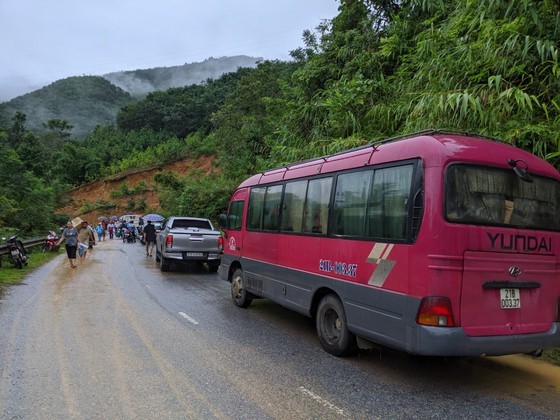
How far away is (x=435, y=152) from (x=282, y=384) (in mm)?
2958

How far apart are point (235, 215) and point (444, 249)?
239 inches

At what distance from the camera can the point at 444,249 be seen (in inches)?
175

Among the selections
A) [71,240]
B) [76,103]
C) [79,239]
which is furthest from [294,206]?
[76,103]

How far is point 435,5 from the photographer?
1248 cm

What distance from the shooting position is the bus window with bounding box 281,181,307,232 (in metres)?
7.18

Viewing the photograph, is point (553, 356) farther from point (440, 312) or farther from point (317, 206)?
point (317, 206)

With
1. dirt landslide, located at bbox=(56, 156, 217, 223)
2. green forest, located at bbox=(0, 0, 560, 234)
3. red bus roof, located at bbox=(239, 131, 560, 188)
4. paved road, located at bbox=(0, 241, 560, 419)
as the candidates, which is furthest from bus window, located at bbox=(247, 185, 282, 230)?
dirt landslide, located at bbox=(56, 156, 217, 223)

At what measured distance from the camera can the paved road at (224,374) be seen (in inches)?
167

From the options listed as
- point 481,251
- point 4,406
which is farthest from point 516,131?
point 4,406

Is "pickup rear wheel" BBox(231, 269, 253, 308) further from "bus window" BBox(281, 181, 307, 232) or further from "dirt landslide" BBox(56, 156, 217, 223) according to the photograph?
"dirt landslide" BBox(56, 156, 217, 223)

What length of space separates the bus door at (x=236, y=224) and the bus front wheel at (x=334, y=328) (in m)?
3.37

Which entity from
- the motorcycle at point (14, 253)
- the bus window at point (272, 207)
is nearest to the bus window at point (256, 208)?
the bus window at point (272, 207)

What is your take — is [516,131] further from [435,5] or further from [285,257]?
[435,5]

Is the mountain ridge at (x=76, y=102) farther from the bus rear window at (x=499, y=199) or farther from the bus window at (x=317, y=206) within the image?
the bus rear window at (x=499, y=199)
